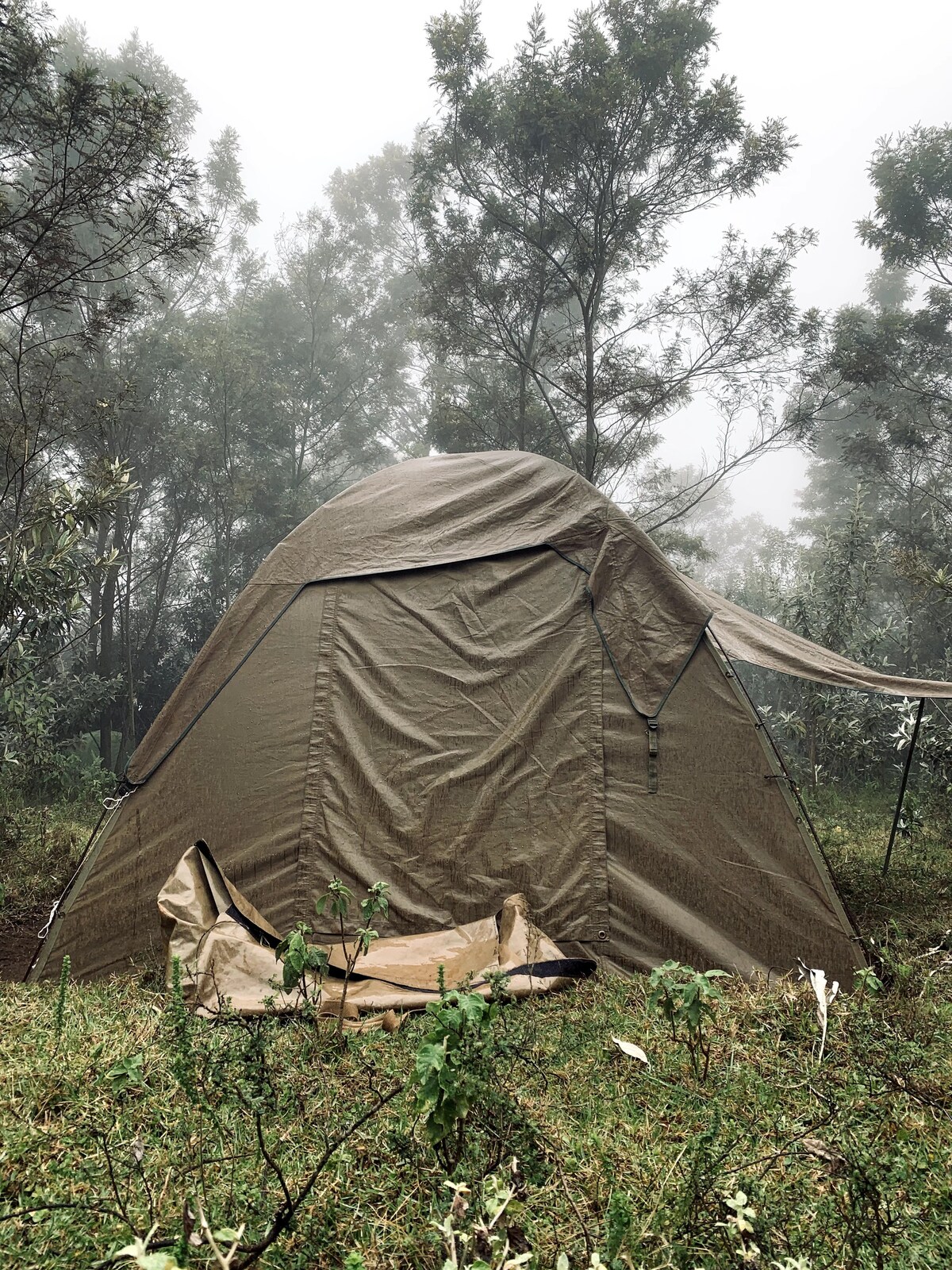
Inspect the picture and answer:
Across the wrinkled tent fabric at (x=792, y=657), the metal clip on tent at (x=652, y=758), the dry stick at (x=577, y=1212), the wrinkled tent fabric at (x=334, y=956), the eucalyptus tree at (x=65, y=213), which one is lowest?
the wrinkled tent fabric at (x=334, y=956)

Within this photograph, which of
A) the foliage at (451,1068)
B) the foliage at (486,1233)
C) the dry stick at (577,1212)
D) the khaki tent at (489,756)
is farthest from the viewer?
the khaki tent at (489,756)

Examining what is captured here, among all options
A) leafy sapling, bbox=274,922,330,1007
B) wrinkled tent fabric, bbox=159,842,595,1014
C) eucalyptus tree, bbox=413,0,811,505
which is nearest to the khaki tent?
wrinkled tent fabric, bbox=159,842,595,1014

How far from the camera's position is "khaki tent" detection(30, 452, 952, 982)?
3.07 metres

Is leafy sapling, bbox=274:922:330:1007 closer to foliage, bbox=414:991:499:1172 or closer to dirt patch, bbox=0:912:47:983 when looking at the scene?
foliage, bbox=414:991:499:1172

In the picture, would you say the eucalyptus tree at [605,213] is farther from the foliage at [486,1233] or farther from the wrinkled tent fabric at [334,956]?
the foliage at [486,1233]

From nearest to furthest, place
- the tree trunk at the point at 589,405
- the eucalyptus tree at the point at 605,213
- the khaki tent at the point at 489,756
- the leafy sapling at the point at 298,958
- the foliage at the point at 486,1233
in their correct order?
the foliage at the point at 486,1233 < the leafy sapling at the point at 298,958 < the khaki tent at the point at 489,756 < the eucalyptus tree at the point at 605,213 < the tree trunk at the point at 589,405

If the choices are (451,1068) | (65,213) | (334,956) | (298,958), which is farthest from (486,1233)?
(65,213)

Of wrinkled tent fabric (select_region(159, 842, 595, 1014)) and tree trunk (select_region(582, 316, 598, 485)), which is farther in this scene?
tree trunk (select_region(582, 316, 598, 485))

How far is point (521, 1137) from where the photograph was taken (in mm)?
1570

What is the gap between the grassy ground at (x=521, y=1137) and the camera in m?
1.24

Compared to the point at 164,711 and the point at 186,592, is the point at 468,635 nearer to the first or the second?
the point at 164,711

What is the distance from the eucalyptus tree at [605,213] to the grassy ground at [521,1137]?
749 centimetres

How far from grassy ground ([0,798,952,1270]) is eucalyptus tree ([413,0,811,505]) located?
749cm

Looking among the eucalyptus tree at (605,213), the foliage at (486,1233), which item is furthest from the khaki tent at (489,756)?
the eucalyptus tree at (605,213)
